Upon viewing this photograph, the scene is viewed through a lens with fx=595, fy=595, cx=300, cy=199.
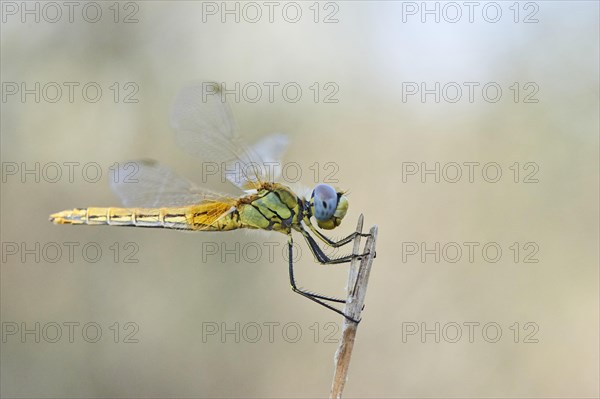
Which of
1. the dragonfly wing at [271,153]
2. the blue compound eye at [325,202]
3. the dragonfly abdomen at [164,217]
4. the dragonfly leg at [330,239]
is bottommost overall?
the dragonfly leg at [330,239]

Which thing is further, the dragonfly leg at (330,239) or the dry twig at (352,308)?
the dragonfly leg at (330,239)

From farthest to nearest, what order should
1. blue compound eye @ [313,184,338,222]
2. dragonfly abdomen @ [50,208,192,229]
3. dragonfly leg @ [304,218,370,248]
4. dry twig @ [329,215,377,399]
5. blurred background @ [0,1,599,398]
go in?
1. blurred background @ [0,1,599,398]
2. dragonfly abdomen @ [50,208,192,229]
3. blue compound eye @ [313,184,338,222]
4. dragonfly leg @ [304,218,370,248]
5. dry twig @ [329,215,377,399]

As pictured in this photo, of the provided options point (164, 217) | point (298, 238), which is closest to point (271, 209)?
point (164, 217)

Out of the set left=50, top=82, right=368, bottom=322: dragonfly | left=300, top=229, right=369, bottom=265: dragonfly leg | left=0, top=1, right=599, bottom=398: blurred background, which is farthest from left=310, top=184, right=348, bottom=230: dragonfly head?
left=0, top=1, right=599, bottom=398: blurred background

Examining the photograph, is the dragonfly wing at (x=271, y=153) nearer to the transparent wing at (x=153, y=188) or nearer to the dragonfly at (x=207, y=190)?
the dragonfly at (x=207, y=190)

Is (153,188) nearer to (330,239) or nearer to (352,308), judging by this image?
(330,239)

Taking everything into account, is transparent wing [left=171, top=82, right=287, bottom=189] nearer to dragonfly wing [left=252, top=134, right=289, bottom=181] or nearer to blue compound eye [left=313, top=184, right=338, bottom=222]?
dragonfly wing [left=252, top=134, right=289, bottom=181]

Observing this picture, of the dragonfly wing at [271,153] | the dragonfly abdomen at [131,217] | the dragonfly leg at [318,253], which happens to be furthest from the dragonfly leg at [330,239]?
the dragonfly abdomen at [131,217]
